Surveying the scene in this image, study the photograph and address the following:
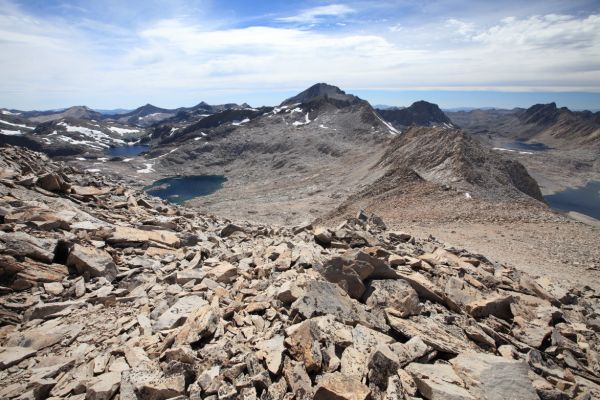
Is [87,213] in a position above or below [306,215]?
above

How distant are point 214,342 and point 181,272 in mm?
4558

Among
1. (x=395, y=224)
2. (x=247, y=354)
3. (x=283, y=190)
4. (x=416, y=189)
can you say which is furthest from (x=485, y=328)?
(x=283, y=190)

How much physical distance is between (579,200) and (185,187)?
117 meters

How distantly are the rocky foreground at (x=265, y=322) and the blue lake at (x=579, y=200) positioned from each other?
89194 millimetres

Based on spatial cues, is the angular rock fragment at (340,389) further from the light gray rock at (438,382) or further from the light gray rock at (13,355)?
the light gray rock at (13,355)

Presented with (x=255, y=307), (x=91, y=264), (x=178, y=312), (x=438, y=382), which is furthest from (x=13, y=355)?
(x=438, y=382)

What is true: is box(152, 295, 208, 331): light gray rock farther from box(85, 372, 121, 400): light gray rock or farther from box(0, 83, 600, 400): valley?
box(85, 372, 121, 400): light gray rock

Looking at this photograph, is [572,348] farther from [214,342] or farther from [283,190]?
[283,190]

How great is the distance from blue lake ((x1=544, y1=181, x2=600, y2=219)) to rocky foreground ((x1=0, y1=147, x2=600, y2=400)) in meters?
89.2

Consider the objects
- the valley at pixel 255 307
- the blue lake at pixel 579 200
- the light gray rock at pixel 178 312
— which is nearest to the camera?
the valley at pixel 255 307

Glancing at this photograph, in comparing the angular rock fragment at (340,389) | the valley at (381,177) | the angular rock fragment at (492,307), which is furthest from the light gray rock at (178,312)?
the valley at (381,177)

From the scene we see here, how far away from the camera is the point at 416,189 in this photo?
39.9 m

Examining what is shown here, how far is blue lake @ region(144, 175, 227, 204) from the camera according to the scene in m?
102

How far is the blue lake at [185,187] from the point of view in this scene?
101550 millimetres
